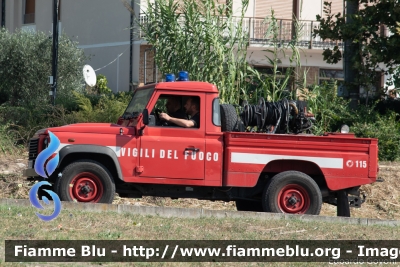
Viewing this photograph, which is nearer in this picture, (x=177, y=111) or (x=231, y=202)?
(x=177, y=111)

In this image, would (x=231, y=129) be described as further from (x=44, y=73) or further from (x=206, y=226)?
(x=44, y=73)

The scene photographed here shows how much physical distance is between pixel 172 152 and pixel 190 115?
2.17 feet

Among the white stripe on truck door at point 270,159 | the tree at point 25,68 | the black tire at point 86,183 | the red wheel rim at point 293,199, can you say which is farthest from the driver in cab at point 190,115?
the tree at point 25,68

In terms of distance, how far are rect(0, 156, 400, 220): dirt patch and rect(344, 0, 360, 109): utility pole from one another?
13.3 feet

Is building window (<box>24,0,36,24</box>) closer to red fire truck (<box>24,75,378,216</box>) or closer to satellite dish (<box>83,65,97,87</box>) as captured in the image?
satellite dish (<box>83,65,97,87</box>)

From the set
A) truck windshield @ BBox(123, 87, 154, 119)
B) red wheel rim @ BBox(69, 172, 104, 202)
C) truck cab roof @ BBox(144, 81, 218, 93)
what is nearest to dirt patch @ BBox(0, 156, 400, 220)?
truck windshield @ BBox(123, 87, 154, 119)

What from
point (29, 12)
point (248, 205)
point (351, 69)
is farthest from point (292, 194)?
point (29, 12)

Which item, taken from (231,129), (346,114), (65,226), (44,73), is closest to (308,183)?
(231,129)

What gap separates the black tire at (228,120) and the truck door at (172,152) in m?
0.41

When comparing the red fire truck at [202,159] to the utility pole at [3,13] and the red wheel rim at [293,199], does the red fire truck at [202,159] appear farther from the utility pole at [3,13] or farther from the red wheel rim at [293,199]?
the utility pole at [3,13]

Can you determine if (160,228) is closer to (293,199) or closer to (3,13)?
(293,199)

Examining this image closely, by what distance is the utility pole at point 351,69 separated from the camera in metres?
20.4

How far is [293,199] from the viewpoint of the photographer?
39.5 feet

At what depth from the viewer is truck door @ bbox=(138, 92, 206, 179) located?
11688 mm
